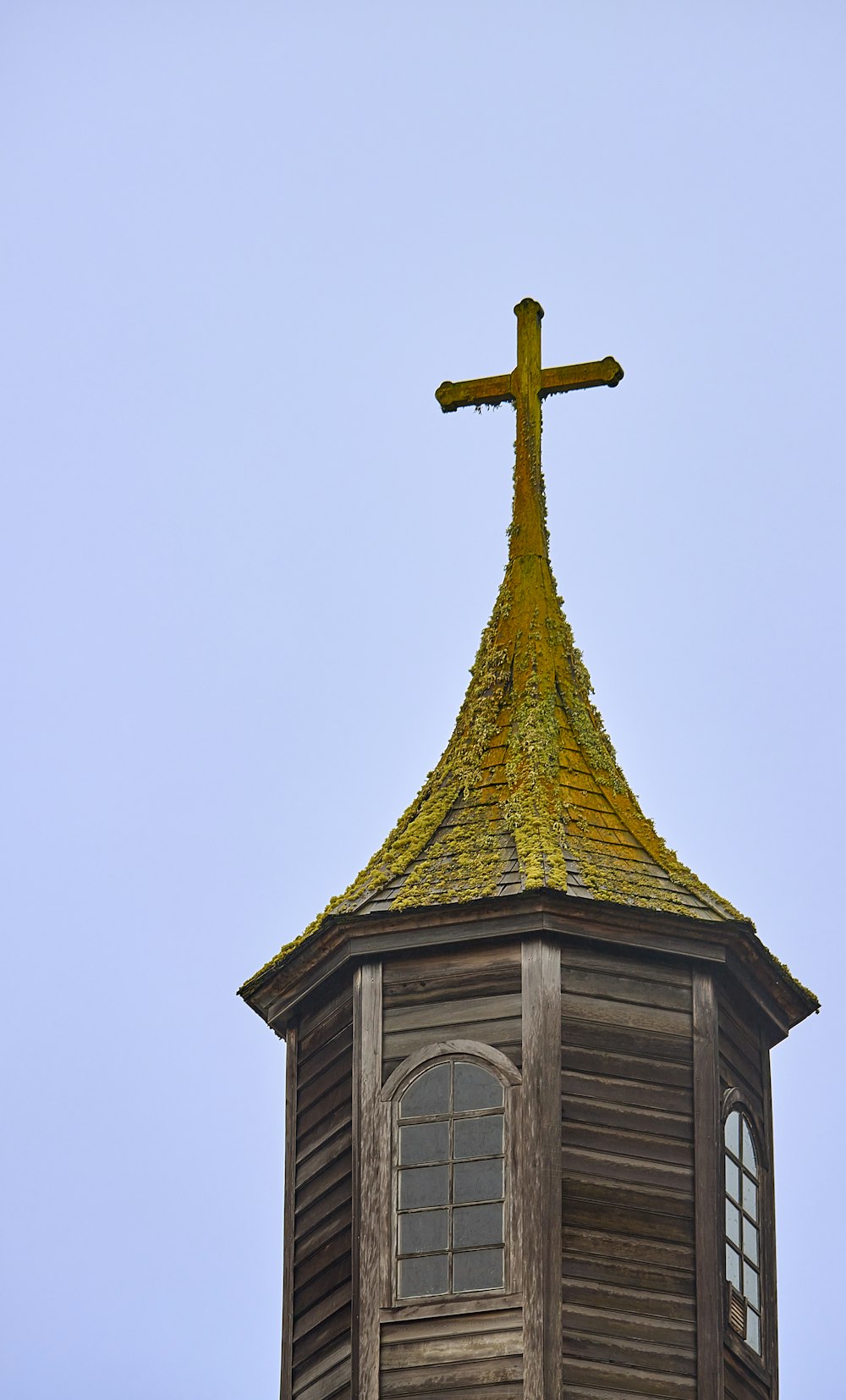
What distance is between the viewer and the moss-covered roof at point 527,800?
21.4 meters

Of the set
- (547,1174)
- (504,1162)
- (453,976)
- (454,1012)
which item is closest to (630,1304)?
(547,1174)

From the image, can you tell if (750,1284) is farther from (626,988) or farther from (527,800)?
(527,800)

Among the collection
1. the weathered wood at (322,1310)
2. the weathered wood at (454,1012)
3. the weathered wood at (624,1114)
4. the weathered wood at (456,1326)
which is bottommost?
the weathered wood at (456,1326)

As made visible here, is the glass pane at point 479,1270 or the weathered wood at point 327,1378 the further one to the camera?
the weathered wood at point 327,1378

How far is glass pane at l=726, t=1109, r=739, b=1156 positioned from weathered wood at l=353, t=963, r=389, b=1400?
2.24 meters

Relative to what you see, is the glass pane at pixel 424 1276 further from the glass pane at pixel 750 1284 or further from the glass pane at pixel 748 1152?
the glass pane at pixel 748 1152

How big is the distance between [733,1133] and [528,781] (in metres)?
2.74

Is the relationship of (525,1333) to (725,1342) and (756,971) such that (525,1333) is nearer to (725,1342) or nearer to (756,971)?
(725,1342)

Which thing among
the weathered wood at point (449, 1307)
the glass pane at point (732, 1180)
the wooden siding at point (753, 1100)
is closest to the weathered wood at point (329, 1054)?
the weathered wood at point (449, 1307)

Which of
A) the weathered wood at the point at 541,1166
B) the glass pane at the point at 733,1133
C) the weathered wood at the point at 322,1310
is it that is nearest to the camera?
the weathered wood at the point at 541,1166

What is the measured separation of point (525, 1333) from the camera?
1972 centimetres

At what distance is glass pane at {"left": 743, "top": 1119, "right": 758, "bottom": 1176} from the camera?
850 inches

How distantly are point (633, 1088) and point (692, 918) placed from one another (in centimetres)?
120

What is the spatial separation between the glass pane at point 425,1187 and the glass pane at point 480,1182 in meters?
0.09
